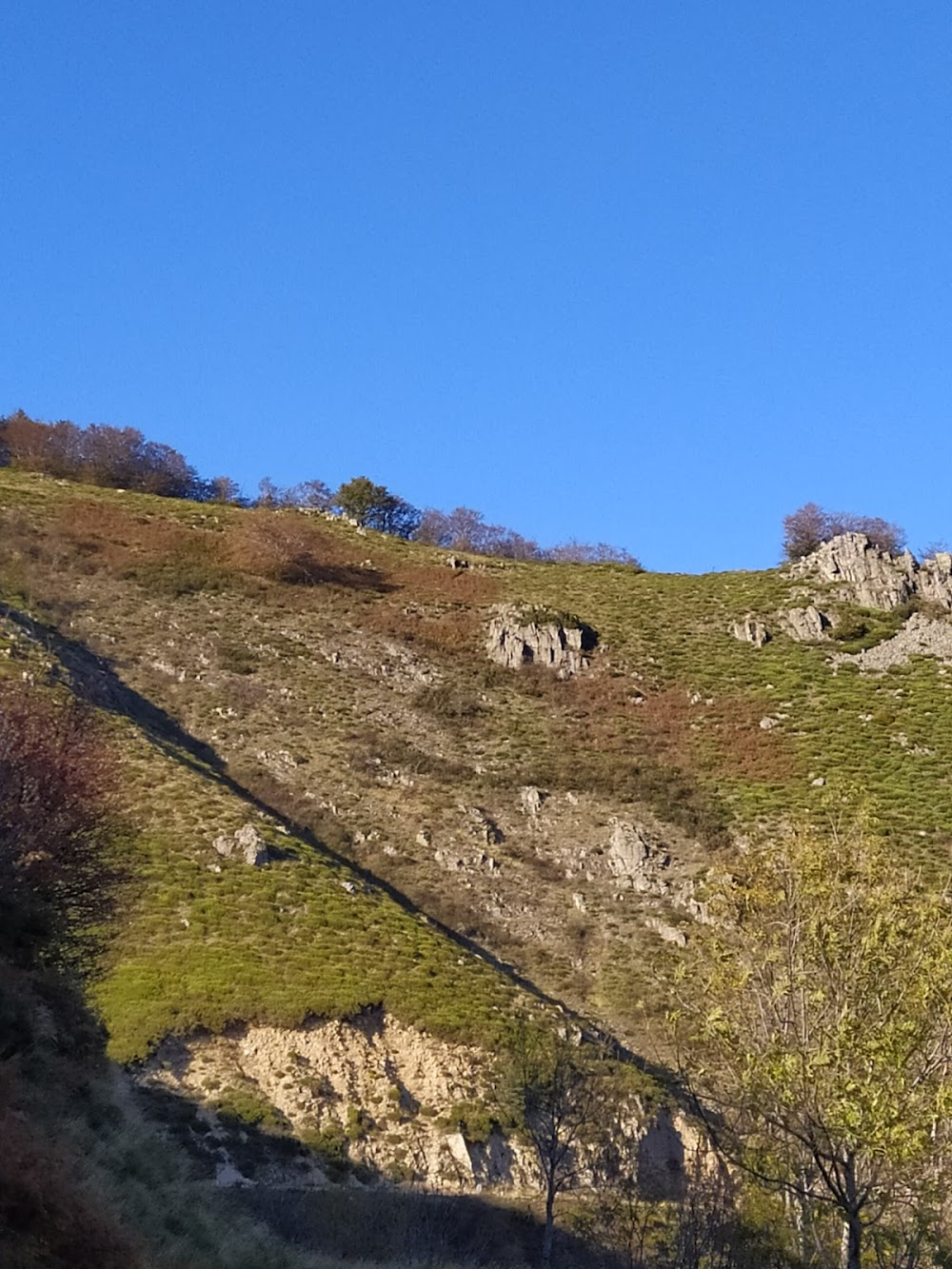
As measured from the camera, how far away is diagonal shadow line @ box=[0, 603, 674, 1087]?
3856 centimetres

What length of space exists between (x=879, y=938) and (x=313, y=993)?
2283 cm

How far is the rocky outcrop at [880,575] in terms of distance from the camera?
257ft

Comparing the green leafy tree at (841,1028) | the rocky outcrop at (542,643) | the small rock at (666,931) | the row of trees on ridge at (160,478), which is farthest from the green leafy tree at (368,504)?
the green leafy tree at (841,1028)

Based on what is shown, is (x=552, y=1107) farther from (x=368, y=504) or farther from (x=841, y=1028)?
(x=368, y=504)

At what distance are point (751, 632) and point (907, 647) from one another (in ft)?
32.3

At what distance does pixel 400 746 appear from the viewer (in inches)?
2306

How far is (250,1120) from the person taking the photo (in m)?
29.1

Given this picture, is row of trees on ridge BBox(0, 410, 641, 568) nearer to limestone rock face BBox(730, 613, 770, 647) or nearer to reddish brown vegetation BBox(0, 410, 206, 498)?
reddish brown vegetation BBox(0, 410, 206, 498)

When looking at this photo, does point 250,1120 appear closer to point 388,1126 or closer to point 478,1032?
point 388,1126

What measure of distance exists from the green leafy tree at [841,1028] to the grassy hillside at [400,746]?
19997mm

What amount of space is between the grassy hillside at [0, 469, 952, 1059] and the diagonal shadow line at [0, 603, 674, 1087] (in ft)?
0.84

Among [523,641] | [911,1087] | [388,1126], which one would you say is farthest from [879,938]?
[523,641]

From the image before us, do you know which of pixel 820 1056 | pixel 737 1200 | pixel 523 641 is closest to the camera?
pixel 820 1056

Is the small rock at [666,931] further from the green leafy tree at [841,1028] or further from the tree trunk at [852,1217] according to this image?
the tree trunk at [852,1217]
